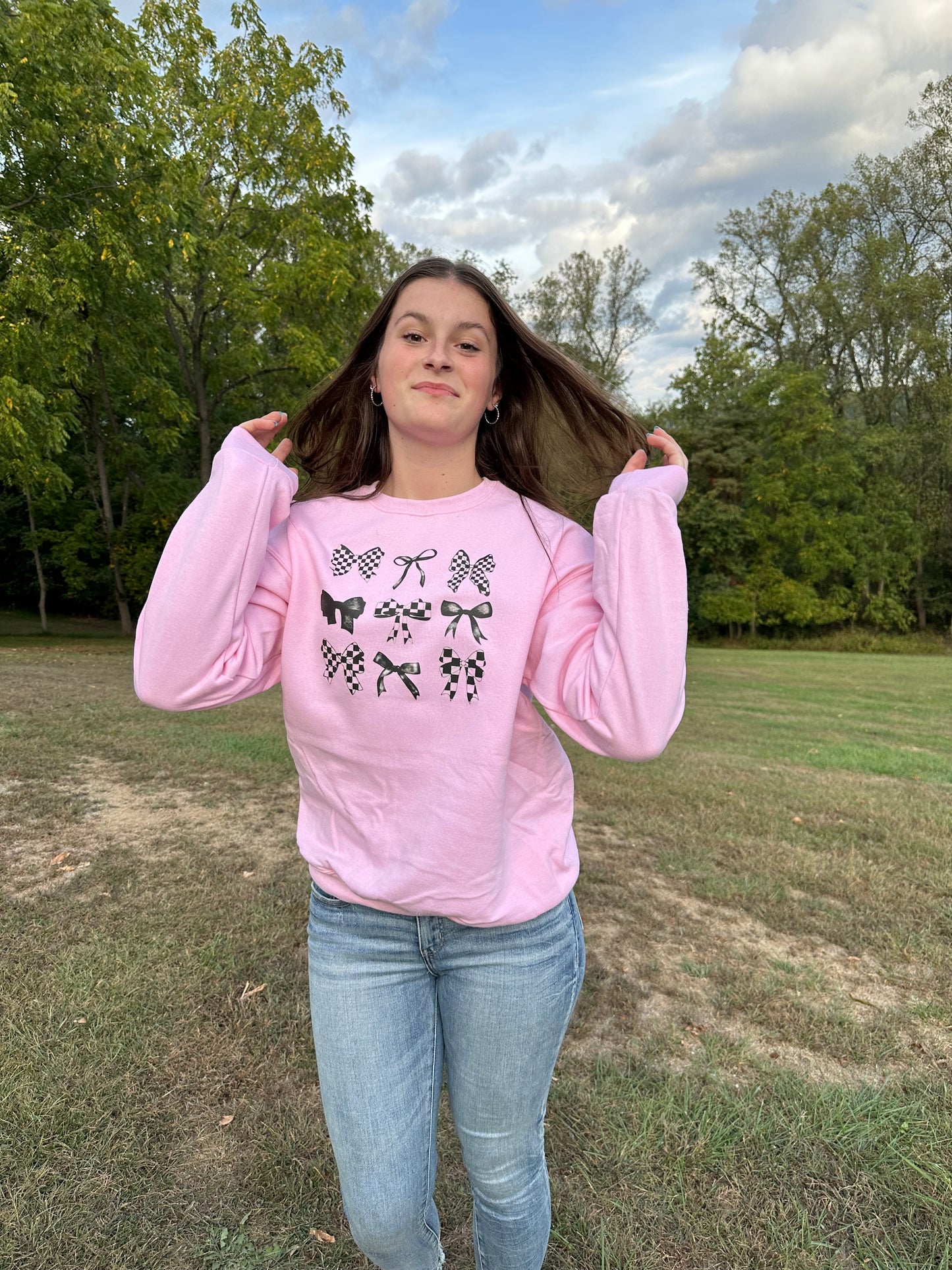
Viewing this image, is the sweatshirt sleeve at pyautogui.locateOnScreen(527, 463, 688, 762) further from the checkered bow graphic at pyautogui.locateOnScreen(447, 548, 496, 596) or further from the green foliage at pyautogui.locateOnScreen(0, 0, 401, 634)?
the green foliage at pyautogui.locateOnScreen(0, 0, 401, 634)

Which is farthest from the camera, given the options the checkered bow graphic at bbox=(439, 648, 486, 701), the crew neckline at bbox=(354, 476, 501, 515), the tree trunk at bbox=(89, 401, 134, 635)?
the tree trunk at bbox=(89, 401, 134, 635)

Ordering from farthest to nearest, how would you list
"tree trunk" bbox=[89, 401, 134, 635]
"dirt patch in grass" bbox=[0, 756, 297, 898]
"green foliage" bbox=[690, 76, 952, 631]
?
"green foliage" bbox=[690, 76, 952, 631] < "tree trunk" bbox=[89, 401, 134, 635] < "dirt patch in grass" bbox=[0, 756, 297, 898]

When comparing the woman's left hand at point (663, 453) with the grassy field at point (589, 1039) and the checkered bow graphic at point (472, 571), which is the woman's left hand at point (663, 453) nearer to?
the checkered bow graphic at point (472, 571)

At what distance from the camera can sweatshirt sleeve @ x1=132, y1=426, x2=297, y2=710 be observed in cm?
153

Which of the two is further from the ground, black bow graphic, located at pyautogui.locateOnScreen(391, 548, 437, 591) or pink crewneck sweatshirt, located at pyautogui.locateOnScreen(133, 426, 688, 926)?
black bow graphic, located at pyautogui.locateOnScreen(391, 548, 437, 591)

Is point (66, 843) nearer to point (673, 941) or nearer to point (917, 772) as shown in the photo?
point (673, 941)

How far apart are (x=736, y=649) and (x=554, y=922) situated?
27.3 meters

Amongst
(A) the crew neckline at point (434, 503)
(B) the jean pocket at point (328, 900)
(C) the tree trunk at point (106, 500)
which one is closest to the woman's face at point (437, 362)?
(A) the crew neckline at point (434, 503)

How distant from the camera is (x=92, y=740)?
7.12m

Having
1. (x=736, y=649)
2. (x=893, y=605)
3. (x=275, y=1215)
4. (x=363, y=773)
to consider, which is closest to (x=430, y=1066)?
(x=363, y=773)

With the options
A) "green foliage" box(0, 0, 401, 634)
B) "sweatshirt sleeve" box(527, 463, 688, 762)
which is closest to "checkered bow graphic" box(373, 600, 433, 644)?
"sweatshirt sleeve" box(527, 463, 688, 762)

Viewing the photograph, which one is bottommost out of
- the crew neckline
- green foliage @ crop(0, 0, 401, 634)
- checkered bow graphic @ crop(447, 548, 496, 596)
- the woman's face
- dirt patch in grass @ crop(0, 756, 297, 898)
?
dirt patch in grass @ crop(0, 756, 297, 898)

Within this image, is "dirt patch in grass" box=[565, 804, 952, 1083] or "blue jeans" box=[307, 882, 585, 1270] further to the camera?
"dirt patch in grass" box=[565, 804, 952, 1083]

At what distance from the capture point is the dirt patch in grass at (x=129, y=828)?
4.36 meters
